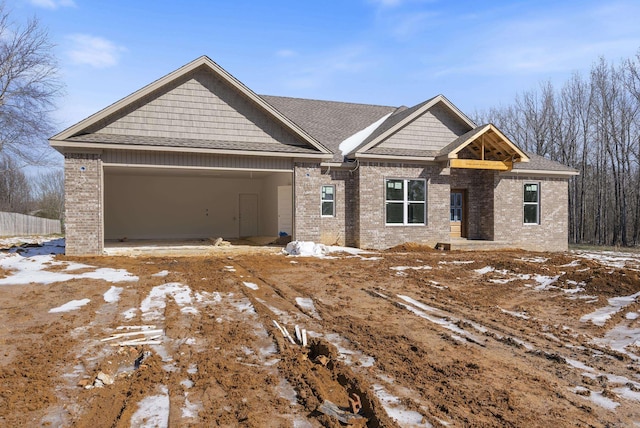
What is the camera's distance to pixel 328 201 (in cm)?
1731

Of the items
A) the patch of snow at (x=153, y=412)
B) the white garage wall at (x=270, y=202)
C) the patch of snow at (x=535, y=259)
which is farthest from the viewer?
the white garage wall at (x=270, y=202)

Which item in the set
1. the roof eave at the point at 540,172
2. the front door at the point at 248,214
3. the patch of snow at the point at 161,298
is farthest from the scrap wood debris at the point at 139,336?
the front door at the point at 248,214

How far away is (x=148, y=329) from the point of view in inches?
253

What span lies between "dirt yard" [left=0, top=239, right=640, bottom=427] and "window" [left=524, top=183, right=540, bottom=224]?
9.73 metres

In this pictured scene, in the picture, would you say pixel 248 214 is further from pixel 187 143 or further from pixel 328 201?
pixel 187 143

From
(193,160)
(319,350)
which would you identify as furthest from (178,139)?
(319,350)

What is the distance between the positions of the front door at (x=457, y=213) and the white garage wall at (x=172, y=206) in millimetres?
8069

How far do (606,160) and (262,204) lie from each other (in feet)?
90.8

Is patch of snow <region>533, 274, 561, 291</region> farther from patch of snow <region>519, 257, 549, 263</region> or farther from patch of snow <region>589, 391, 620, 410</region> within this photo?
patch of snow <region>589, 391, 620, 410</region>

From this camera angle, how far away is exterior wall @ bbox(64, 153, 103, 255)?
1347 cm

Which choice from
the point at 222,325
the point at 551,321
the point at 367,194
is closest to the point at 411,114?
the point at 367,194

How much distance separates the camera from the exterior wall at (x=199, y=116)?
14344 mm

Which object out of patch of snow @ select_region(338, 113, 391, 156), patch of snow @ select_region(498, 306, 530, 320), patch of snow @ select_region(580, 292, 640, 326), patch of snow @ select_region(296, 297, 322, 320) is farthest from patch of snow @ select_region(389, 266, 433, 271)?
patch of snow @ select_region(338, 113, 391, 156)

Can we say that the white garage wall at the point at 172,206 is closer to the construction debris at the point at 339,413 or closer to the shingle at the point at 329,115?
the shingle at the point at 329,115
